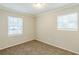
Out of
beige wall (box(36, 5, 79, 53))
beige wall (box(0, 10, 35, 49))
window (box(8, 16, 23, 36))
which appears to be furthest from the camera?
window (box(8, 16, 23, 36))

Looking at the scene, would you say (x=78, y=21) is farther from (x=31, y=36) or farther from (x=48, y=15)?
(x=31, y=36)

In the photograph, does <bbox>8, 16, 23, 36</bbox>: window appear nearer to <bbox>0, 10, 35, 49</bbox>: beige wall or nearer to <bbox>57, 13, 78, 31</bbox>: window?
<bbox>0, 10, 35, 49</bbox>: beige wall

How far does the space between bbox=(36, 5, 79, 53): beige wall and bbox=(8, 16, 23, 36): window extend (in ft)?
3.54

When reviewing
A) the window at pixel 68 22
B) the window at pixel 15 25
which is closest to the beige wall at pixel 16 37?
the window at pixel 15 25

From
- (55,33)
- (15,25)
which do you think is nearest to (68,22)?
(55,33)

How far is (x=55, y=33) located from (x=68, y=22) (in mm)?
744

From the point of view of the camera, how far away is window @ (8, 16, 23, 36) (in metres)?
3.32

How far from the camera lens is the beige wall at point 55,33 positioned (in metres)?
2.52

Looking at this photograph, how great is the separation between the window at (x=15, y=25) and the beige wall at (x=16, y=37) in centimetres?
19

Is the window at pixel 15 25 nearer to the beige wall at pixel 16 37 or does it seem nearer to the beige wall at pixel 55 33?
the beige wall at pixel 16 37

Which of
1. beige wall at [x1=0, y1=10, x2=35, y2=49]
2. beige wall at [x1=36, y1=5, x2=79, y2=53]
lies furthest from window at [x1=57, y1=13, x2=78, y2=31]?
beige wall at [x1=0, y1=10, x2=35, y2=49]

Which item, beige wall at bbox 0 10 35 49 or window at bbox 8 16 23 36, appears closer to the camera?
beige wall at bbox 0 10 35 49
